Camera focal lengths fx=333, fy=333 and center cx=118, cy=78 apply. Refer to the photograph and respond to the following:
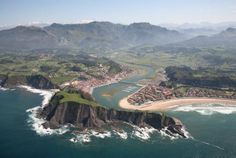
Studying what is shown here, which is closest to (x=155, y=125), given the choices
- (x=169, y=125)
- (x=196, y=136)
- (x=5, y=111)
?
(x=169, y=125)

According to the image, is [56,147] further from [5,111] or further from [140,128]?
[5,111]

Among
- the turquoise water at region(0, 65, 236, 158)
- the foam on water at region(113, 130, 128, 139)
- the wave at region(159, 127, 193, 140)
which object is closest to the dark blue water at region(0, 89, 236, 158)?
the turquoise water at region(0, 65, 236, 158)

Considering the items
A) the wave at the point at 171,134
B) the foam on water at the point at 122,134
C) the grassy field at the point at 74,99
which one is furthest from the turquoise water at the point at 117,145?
the grassy field at the point at 74,99

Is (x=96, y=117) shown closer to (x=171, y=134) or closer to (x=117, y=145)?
(x=117, y=145)

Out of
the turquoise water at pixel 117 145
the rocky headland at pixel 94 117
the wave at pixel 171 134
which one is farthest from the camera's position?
the rocky headland at pixel 94 117

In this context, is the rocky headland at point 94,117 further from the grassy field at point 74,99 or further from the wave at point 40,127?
the wave at point 40,127

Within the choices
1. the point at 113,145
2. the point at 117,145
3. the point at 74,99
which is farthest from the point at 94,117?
the point at 117,145

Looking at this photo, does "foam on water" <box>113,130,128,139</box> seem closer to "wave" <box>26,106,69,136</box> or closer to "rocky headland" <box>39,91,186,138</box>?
"rocky headland" <box>39,91,186,138</box>

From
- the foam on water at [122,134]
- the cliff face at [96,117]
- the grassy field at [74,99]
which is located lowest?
the foam on water at [122,134]

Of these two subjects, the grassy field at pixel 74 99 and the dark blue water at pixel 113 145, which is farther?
the grassy field at pixel 74 99
